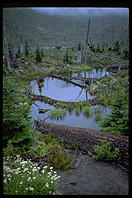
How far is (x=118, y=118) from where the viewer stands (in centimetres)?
511

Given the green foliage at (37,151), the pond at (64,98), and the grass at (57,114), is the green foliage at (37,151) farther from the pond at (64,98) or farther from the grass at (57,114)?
the grass at (57,114)

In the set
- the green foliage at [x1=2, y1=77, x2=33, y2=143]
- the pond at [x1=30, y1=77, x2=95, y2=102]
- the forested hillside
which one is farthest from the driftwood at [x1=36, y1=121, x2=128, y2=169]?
the forested hillside

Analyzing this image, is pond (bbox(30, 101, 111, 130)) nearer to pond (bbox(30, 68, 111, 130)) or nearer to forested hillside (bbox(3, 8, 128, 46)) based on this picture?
pond (bbox(30, 68, 111, 130))

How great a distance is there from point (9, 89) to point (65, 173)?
221 cm

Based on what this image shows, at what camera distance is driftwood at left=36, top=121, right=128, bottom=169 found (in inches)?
165

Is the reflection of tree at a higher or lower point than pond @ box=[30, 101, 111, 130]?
higher

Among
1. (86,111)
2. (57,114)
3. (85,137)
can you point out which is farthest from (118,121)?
(57,114)

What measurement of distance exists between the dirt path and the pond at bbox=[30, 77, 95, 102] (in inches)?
258

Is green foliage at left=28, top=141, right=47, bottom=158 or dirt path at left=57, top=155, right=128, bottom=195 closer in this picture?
dirt path at left=57, top=155, right=128, bottom=195

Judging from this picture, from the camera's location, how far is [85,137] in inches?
217

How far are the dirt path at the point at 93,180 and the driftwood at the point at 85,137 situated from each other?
42cm

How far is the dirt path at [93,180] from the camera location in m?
2.83

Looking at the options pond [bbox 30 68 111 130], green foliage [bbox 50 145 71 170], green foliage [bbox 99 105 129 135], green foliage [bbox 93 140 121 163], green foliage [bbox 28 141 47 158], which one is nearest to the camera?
green foliage [bbox 93 140 121 163]

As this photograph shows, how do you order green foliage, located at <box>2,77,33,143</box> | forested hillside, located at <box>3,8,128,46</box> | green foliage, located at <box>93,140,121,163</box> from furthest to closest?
forested hillside, located at <box>3,8,128,46</box> < green foliage, located at <box>93,140,121,163</box> < green foliage, located at <box>2,77,33,143</box>
